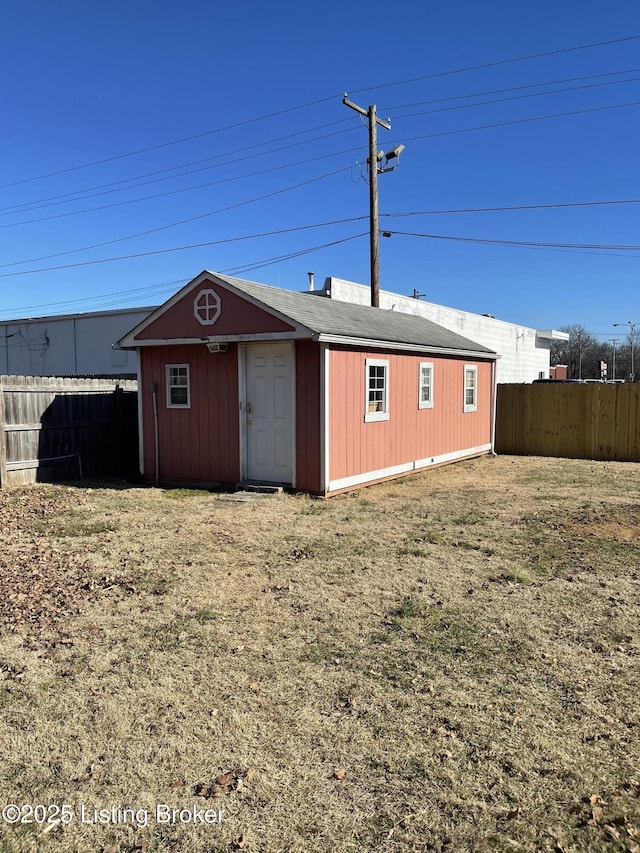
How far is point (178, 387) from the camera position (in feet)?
36.8

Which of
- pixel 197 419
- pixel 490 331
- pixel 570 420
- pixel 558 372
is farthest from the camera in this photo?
pixel 558 372

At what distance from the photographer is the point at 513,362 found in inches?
1118

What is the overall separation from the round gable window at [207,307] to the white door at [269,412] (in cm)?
86

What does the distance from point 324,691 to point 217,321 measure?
7843mm

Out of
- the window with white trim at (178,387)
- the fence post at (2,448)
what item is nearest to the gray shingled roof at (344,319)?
the window with white trim at (178,387)

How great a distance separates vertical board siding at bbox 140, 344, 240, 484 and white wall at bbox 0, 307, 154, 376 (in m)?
13.0

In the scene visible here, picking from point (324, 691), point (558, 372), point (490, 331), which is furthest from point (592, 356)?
point (324, 691)

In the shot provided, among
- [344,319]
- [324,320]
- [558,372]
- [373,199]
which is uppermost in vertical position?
[373,199]

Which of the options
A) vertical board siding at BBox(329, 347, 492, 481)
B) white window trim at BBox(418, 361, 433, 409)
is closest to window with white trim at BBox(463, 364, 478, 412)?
vertical board siding at BBox(329, 347, 492, 481)

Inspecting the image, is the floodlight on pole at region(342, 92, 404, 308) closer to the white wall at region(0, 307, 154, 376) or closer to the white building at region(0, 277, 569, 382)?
the white building at region(0, 277, 569, 382)

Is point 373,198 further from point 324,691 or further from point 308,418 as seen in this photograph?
point 324,691

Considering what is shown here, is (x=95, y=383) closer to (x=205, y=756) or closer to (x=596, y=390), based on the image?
(x=205, y=756)

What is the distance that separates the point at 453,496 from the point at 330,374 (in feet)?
9.21

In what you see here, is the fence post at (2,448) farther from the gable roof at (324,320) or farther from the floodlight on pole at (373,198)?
the floodlight on pole at (373,198)
